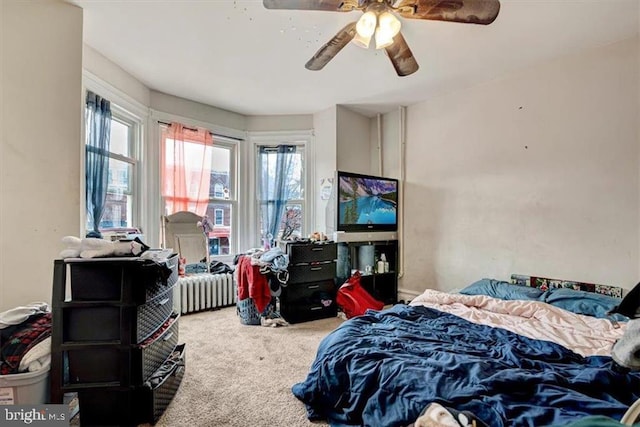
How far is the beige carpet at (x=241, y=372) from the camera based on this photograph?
170 centimetres

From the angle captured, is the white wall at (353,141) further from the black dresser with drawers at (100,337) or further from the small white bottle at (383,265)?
the black dresser with drawers at (100,337)

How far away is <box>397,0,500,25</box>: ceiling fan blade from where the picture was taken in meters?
1.60

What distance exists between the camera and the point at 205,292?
3619 millimetres

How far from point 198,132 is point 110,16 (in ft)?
5.60

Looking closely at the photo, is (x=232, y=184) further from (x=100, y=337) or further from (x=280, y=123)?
(x=100, y=337)

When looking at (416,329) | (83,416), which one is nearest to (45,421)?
(83,416)

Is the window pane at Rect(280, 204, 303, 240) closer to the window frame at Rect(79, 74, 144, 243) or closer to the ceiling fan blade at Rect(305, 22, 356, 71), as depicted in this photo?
the window frame at Rect(79, 74, 144, 243)

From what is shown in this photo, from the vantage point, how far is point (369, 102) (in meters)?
3.88

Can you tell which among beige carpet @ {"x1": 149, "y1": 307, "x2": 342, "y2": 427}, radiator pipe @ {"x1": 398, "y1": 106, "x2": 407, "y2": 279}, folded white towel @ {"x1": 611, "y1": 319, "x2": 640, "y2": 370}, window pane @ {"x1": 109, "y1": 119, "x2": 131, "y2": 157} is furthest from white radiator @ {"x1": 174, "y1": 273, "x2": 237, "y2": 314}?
folded white towel @ {"x1": 611, "y1": 319, "x2": 640, "y2": 370}

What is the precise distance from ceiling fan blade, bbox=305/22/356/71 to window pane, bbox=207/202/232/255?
2465 millimetres

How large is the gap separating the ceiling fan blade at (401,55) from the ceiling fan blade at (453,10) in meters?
0.22

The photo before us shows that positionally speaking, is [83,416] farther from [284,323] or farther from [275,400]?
[284,323]

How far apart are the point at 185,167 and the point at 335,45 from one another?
255 centimetres

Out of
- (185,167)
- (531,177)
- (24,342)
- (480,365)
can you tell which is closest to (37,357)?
(24,342)
